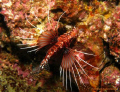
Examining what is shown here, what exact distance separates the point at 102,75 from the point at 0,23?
4.45m

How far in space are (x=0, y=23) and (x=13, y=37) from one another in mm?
1271

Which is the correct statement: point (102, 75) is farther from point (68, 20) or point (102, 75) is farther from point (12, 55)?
point (12, 55)

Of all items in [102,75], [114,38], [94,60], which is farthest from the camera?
[102,75]

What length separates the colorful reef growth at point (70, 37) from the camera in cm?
330

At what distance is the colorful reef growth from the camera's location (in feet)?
10.8

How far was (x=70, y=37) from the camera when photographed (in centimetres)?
352

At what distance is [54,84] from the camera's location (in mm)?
4324

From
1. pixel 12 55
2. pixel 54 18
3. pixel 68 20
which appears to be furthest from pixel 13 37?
pixel 68 20

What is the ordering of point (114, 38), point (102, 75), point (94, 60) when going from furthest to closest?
point (102, 75), point (94, 60), point (114, 38)

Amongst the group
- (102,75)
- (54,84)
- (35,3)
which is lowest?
(54,84)

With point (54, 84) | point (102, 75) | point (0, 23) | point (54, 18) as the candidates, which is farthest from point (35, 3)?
point (102, 75)

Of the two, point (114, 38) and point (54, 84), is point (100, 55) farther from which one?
point (54, 84)

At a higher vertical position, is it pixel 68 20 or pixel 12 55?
pixel 68 20

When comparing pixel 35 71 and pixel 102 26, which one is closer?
pixel 102 26
